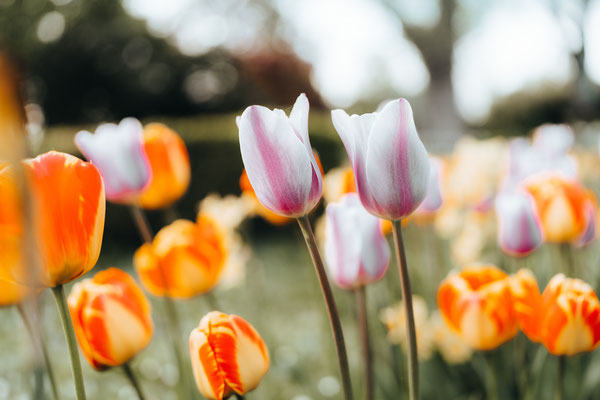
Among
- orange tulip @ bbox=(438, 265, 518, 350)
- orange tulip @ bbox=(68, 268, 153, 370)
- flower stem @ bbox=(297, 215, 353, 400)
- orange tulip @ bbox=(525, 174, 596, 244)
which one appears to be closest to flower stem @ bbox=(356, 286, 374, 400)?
orange tulip @ bbox=(438, 265, 518, 350)

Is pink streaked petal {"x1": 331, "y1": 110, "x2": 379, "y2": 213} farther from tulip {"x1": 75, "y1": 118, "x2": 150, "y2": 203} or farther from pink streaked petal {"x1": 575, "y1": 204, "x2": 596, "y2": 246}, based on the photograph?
pink streaked petal {"x1": 575, "y1": 204, "x2": 596, "y2": 246}

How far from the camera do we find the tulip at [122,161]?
1.34 metres

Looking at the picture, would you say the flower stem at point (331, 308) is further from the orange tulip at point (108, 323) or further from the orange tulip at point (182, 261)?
the orange tulip at point (182, 261)

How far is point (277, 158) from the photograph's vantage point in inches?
28.6

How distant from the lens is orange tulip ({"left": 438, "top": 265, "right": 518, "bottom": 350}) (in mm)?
993

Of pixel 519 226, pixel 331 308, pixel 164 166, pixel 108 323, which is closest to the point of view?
pixel 331 308

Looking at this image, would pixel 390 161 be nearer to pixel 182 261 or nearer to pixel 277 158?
pixel 277 158

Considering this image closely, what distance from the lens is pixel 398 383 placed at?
1579mm

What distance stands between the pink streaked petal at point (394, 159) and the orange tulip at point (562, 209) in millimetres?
785

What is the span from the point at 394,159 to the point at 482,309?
0.44m

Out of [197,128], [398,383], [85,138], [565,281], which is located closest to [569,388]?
[398,383]

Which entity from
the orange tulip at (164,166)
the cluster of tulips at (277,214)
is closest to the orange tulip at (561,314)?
the cluster of tulips at (277,214)

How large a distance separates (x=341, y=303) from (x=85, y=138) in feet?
6.88

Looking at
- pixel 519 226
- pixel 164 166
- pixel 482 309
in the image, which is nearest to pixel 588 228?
pixel 519 226
